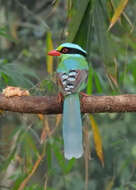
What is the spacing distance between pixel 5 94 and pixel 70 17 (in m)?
0.71

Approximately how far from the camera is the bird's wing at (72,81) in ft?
9.86

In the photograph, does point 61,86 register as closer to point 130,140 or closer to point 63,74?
point 63,74

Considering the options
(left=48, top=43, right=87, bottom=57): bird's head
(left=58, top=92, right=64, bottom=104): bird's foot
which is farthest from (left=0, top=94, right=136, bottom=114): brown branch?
Answer: (left=48, top=43, right=87, bottom=57): bird's head

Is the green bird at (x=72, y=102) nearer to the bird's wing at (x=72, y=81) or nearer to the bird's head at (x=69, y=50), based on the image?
the bird's wing at (x=72, y=81)

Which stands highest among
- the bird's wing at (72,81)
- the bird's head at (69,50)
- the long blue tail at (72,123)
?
the bird's head at (69,50)

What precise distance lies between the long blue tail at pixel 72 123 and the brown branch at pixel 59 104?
0.13 ft

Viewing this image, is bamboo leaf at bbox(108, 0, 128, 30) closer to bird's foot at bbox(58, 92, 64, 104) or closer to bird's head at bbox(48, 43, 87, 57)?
bird's head at bbox(48, 43, 87, 57)

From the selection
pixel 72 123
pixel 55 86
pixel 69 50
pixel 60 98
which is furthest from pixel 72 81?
pixel 55 86

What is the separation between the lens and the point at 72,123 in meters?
3.01

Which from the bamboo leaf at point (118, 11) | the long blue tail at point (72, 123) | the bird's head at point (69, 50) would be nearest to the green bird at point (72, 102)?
the long blue tail at point (72, 123)

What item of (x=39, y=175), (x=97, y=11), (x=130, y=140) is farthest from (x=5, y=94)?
(x=130, y=140)

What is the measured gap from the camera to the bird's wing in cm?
301

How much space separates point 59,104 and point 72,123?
134 millimetres

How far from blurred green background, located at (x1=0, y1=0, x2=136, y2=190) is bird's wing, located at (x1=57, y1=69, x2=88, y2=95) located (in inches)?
8.3
